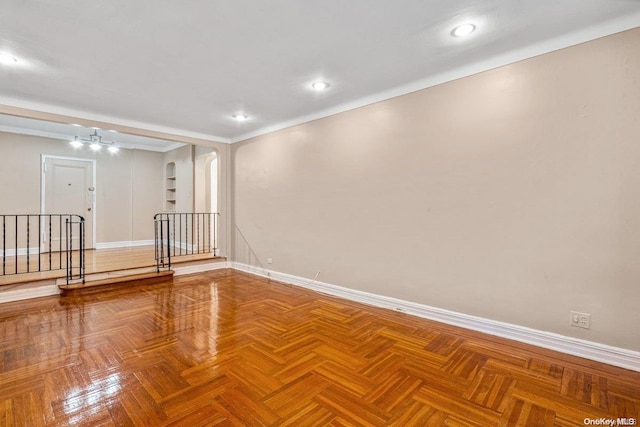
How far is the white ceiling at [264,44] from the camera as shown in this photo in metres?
2.08

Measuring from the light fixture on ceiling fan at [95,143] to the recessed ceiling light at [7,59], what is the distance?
11.0ft

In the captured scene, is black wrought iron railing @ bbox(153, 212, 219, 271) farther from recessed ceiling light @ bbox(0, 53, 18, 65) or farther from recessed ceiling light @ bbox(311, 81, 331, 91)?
recessed ceiling light @ bbox(311, 81, 331, 91)

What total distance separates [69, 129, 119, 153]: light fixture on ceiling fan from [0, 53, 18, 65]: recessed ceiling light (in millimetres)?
3359

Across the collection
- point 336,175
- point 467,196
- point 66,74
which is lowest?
point 467,196

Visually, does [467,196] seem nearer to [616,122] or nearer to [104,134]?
[616,122]

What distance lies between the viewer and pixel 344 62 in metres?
2.84

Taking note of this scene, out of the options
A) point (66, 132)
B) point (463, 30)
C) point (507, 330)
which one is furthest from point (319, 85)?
point (66, 132)

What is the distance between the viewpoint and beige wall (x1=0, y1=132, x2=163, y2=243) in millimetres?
5883

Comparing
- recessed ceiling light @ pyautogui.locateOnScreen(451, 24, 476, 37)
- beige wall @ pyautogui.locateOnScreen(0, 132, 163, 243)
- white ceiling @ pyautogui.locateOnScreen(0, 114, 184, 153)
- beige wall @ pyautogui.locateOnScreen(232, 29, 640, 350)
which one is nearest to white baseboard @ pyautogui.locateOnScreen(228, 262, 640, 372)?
beige wall @ pyautogui.locateOnScreen(232, 29, 640, 350)

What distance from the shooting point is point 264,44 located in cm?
252

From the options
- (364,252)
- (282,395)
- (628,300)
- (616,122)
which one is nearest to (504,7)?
(616,122)

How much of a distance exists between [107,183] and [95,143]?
4.12ft

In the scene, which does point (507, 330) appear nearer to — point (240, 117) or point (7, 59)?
point (240, 117)

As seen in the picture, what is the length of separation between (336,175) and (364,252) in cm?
110
